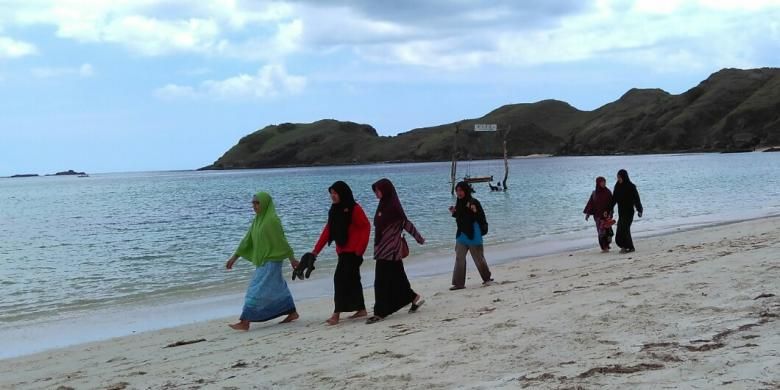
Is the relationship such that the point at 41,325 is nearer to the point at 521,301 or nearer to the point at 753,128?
the point at 521,301

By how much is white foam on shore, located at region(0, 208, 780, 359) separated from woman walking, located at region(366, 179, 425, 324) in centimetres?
308

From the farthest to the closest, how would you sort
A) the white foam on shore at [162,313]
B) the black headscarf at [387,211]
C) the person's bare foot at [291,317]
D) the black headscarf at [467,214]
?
the black headscarf at [467,214] < the white foam on shore at [162,313] < the person's bare foot at [291,317] < the black headscarf at [387,211]

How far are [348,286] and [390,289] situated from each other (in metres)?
0.50

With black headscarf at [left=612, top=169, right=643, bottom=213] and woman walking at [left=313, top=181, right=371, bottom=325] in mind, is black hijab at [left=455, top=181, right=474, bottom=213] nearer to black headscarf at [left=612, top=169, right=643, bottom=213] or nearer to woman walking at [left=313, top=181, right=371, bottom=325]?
woman walking at [left=313, top=181, right=371, bottom=325]

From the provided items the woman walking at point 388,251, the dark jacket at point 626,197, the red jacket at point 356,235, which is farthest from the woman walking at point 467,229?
the dark jacket at point 626,197

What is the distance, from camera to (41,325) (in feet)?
34.5

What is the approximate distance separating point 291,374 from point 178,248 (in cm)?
1766

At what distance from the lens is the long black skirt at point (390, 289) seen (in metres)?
8.05

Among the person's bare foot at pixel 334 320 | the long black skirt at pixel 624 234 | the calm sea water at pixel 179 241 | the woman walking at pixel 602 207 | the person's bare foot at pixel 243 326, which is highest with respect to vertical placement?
the woman walking at pixel 602 207

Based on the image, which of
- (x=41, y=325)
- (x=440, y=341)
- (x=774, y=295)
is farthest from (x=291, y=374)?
(x=41, y=325)

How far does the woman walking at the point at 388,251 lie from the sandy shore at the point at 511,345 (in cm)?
21

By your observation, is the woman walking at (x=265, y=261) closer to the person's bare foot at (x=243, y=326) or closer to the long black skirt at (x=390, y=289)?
the person's bare foot at (x=243, y=326)

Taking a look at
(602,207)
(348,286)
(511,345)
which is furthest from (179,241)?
(511,345)

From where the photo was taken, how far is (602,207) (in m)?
13.6
